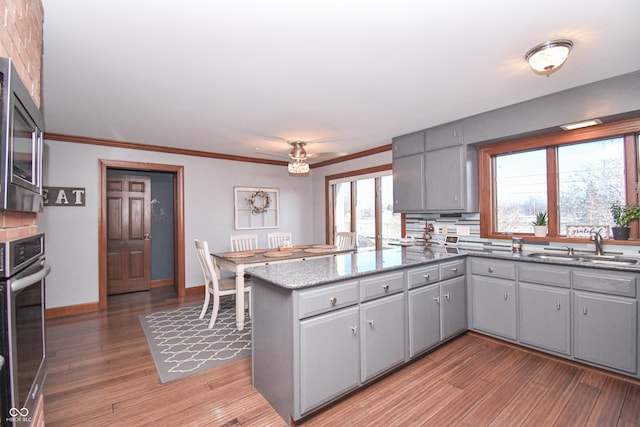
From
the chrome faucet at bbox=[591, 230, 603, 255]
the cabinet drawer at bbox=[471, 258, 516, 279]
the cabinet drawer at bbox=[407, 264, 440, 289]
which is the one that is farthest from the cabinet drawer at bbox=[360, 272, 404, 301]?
the chrome faucet at bbox=[591, 230, 603, 255]

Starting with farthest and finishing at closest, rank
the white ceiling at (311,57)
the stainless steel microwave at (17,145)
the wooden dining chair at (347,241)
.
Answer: the wooden dining chair at (347,241) < the white ceiling at (311,57) < the stainless steel microwave at (17,145)

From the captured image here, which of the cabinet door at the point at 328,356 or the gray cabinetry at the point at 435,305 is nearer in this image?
the cabinet door at the point at 328,356

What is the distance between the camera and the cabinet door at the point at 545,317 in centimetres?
261

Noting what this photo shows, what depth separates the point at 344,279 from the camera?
2.08 metres

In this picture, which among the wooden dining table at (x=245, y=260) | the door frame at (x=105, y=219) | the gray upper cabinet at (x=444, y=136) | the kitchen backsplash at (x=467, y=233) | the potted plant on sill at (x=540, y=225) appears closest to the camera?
the kitchen backsplash at (x=467, y=233)

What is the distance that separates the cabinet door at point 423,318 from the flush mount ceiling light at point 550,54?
1.88 metres

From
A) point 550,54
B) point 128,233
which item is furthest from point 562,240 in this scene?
point 128,233

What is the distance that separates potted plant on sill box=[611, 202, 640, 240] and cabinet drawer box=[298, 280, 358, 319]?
A: 2.42m

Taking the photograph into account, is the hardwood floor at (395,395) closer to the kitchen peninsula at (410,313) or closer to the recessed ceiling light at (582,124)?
the kitchen peninsula at (410,313)

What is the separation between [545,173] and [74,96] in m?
4.72

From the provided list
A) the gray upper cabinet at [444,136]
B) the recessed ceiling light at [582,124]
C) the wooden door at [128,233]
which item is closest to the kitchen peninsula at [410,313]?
the recessed ceiling light at [582,124]

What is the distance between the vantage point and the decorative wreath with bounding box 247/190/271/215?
564cm

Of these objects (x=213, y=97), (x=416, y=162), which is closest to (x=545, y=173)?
(x=416, y=162)

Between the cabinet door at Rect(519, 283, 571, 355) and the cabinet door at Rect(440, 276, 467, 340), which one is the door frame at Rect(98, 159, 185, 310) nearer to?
the cabinet door at Rect(440, 276, 467, 340)
